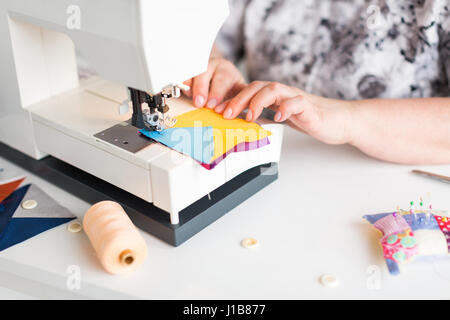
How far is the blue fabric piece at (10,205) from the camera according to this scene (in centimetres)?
117

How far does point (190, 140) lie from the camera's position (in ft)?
3.60

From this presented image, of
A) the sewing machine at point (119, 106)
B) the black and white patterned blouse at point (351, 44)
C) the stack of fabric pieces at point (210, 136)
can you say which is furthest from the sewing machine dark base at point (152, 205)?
the black and white patterned blouse at point (351, 44)

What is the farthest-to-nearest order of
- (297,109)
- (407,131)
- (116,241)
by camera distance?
(407,131), (297,109), (116,241)

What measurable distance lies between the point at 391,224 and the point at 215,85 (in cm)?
52

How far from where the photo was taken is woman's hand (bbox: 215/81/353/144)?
1.19 meters

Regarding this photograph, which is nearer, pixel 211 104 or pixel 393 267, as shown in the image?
pixel 393 267

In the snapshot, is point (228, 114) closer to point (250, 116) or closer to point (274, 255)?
point (250, 116)

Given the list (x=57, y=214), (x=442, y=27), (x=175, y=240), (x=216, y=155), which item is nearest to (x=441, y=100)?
(x=442, y=27)

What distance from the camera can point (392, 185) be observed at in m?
1.25

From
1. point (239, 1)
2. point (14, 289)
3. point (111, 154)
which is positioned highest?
point (239, 1)

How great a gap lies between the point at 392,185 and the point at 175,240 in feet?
1.63

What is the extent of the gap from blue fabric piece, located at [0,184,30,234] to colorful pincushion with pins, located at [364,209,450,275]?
2.41 feet

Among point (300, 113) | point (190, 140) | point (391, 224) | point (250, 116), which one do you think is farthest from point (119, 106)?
point (391, 224)
